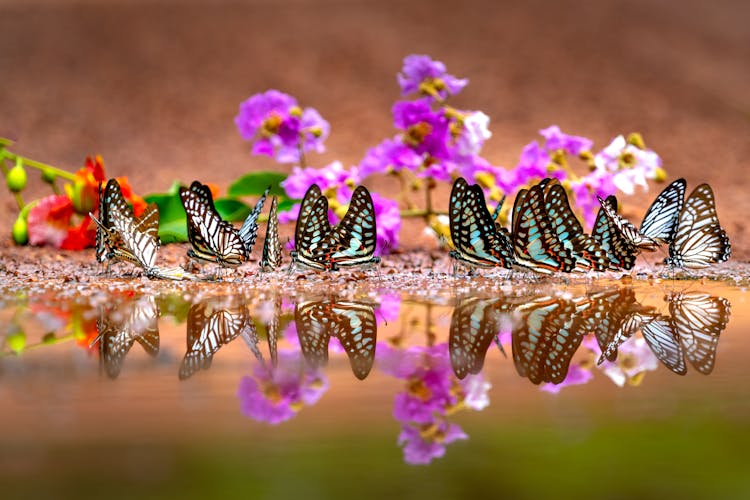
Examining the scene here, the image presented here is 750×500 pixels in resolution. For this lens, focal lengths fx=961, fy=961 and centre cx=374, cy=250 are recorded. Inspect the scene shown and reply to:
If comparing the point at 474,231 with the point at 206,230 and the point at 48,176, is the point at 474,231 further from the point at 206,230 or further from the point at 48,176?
the point at 48,176

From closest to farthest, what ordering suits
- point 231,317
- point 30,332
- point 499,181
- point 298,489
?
point 298,489, point 30,332, point 231,317, point 499,181

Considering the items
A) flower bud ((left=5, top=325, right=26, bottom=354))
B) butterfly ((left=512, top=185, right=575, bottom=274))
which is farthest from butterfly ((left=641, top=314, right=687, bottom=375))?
flower bud ((left=5, top=325, right=26, bottom=354))

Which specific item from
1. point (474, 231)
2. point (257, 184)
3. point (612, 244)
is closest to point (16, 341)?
point (474, 231)

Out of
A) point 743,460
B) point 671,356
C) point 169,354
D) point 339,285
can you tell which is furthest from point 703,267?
point 743,460

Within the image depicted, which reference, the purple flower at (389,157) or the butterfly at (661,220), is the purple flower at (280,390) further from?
the purple flower at (389,157)

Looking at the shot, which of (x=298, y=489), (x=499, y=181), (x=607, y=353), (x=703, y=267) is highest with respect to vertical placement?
(x=499, y=181)

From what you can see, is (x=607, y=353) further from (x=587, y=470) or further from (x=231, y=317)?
(x=231, y=317)
